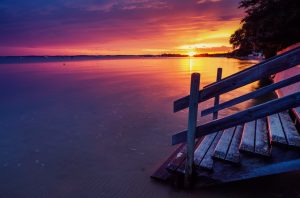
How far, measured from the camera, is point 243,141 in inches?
149

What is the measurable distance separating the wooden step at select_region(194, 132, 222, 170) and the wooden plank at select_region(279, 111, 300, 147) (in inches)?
48.3

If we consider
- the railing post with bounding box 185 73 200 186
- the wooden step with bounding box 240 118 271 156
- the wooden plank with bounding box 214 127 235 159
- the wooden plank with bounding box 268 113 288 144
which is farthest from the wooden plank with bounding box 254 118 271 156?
the railing post with bounding box 185 73 200 186

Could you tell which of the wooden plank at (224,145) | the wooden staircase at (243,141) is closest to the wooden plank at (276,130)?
the wooden staircase at (243,141)

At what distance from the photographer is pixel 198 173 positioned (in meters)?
3.61

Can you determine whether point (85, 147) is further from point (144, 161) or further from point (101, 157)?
point (144, 161)

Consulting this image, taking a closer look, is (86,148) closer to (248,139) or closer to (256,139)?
(248,139)

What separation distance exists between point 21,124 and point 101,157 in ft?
12.6

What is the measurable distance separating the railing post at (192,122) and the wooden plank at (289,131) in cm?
149

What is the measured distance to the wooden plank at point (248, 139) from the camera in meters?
3.57

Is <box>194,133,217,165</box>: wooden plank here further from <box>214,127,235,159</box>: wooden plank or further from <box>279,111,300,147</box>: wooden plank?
<box>279,111,300,147</box>: wooden plank

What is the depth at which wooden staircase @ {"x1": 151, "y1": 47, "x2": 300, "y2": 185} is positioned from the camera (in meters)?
2.55

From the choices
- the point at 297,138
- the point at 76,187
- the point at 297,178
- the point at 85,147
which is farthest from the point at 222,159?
the point at 85,147

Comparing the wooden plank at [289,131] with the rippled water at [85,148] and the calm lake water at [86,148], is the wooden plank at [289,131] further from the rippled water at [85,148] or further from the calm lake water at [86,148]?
the rippled water at [85,148]

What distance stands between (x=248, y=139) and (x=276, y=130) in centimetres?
54
